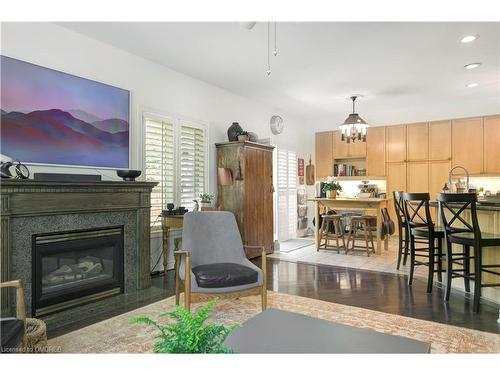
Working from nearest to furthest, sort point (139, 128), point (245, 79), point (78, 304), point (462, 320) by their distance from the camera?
point (462, 320)
point (78, 304)
point (139, 128)
point (245, 79)

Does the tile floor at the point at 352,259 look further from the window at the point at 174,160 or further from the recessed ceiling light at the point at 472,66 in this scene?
the recessed ceiling light at the point at 472,66

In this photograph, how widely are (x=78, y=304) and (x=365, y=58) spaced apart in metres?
4.53

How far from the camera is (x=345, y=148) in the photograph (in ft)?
27.6

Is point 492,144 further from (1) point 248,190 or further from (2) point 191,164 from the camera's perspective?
(2) point 191,164

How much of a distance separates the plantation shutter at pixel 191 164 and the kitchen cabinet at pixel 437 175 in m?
5.12

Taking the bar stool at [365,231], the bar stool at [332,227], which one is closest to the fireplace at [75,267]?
the bar stool at [332,227]

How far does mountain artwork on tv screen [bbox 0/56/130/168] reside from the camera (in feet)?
10.3

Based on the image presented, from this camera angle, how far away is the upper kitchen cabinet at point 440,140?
720 centimetres

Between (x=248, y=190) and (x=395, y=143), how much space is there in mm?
4359

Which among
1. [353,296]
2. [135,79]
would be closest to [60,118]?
[135,79]

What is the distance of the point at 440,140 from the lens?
287 inches

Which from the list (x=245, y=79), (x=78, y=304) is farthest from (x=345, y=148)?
(x=78, y=304)
